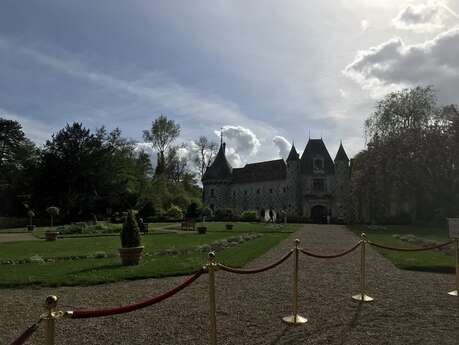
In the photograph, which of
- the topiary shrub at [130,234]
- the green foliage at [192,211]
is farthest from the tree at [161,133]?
the topiary shrub at [130,234]

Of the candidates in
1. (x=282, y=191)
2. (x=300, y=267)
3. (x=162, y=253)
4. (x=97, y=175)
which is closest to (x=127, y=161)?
(x=97, y=175)

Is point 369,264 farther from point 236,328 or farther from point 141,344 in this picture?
point 141,344

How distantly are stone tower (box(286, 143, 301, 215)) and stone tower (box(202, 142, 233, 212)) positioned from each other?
11468mm

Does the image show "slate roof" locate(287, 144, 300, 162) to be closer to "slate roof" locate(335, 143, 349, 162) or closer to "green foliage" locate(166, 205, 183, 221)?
"slate roof" locate(335, 143, 349, 162)

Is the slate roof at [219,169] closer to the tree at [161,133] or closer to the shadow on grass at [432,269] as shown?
the tree at [161,133]

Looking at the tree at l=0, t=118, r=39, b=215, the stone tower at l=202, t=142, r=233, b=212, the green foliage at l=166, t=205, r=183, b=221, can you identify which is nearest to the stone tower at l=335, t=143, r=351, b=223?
the stone tower at l=202, t=142, r=233, b=212

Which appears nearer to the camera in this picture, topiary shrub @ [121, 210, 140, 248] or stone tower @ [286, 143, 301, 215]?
topiary shrub @ [121, 210, 140, 248]

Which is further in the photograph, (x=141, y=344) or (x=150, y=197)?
(x=150, y=197)

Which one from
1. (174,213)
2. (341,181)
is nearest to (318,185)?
(341,181)

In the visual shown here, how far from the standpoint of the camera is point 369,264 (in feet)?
41.9

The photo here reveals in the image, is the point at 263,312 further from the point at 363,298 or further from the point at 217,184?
the point at 217,184

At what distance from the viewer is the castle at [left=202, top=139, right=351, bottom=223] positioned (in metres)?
56.5

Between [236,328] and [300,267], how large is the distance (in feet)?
20.2

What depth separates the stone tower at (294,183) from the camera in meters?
58.3
